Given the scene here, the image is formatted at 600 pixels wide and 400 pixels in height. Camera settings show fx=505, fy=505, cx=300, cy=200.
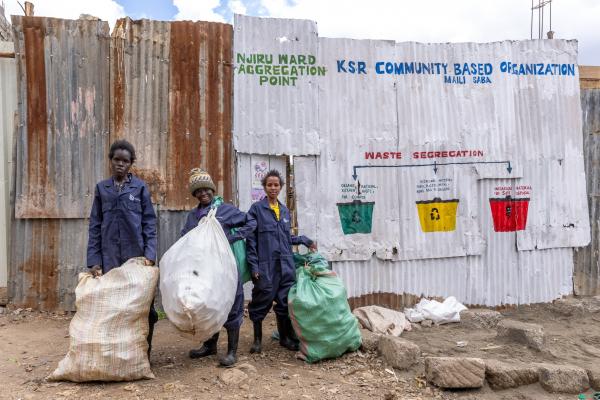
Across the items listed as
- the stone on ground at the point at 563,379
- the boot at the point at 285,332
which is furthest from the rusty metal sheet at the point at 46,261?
the stone on ground at the point at 563,379

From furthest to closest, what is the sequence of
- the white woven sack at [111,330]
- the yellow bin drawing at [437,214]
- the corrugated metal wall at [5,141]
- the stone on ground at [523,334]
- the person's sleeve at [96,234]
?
the yellow bin drawing at [437,214]
the corrugated metal wall at [5,141]
the stone on ground at [523,334]
the person's sleeve at [96,234]
the white woven sack at [111,330]

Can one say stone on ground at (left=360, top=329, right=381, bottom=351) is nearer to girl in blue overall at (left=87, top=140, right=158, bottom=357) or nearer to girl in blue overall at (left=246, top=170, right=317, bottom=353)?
girl in blue overall at (left=246, top=170, right=317, bottom=353)

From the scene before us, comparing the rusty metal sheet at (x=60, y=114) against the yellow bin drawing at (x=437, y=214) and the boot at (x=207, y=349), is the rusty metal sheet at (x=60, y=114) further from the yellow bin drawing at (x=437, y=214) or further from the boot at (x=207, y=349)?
the yellow bin drawing at (x=437, y=214)

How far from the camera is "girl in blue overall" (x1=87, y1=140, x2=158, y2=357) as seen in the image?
3.79 meters

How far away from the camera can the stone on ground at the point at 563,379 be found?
371cm

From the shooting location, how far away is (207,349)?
4.20 metres

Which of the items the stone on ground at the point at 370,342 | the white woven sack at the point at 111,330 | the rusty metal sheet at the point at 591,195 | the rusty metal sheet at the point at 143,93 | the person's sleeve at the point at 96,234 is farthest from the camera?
the rusty metal sheet at the point at 591,195

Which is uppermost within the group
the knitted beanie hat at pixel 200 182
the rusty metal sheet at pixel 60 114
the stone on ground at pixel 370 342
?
the rusty metal sheet at pixel 60 114

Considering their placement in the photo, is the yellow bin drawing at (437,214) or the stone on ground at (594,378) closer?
the stone on ground at (594,378)

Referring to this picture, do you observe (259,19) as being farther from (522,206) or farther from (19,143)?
(522,206)

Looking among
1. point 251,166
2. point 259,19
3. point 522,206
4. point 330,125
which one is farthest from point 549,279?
point 259,19

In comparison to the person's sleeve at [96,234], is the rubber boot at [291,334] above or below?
below

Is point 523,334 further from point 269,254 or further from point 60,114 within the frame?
point 60,114

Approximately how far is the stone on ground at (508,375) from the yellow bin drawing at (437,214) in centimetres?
218
